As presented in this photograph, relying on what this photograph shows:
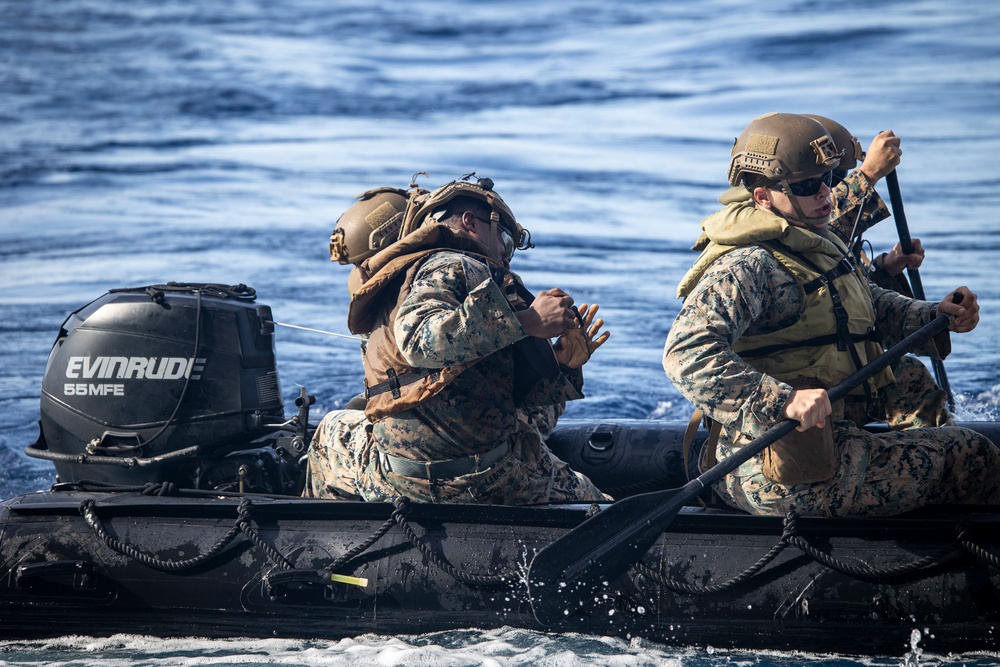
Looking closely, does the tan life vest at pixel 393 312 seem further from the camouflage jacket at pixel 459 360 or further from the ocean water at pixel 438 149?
the ocean water at pixel 438 149

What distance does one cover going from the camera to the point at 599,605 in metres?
4.03

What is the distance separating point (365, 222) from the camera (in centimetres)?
464

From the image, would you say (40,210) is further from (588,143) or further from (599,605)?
(599,605)

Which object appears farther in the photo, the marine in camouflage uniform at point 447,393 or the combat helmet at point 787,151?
the marine in camouflage uniform at point 447,393

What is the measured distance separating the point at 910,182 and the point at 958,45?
10.2 metres

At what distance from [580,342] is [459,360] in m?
0.48

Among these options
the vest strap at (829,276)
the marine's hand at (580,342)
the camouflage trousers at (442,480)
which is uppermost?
the vest strap at (829,276)

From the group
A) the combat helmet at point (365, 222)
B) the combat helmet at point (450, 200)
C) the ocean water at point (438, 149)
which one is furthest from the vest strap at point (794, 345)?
the combat helmet at point (365, 222)

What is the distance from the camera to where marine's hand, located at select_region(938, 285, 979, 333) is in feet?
12.9

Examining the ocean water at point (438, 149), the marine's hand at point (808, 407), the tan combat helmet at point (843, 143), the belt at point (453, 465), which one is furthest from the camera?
the ocean water at point (438, 149)

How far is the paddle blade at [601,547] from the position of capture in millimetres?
3844

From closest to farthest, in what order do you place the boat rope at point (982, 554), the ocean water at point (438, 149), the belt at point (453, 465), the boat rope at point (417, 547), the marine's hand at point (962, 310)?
the boat rope at point (982, 554), the marine's hand at point (962, 310), the boat rope at point (417, 547), the belt at point (453, 465), the ocean water at point (438, 149)

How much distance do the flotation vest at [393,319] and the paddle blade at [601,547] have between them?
522 millimetres

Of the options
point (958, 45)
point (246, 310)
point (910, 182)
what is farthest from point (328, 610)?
point (958, 45)
